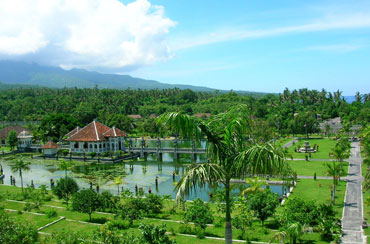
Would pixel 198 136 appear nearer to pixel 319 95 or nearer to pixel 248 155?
pixel 248 155

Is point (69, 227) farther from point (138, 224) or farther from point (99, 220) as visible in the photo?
point (138, 224)

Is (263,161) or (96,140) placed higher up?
(263,161)

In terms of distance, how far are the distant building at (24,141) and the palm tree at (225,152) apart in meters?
57.9

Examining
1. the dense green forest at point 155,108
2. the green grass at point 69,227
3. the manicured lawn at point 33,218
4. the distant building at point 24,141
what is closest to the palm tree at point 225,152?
the green grass at point 69,227

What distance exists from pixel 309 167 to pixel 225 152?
98.2 feet

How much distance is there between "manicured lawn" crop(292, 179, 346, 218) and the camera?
22.5m

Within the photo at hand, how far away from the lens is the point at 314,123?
215 ft

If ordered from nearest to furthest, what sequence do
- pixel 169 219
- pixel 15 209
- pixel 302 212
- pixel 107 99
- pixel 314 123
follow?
1. pixel 302 212
2. pixel 169 219
3. pixel 15 209
4. pixel 314 123
5. pixel 107 99

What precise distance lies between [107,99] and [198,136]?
9949 centimetres

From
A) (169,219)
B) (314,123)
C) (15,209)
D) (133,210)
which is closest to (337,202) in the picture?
(169,219)

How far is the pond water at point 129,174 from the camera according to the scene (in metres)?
30.1

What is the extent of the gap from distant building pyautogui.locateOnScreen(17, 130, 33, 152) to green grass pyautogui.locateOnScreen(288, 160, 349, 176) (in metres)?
44.9

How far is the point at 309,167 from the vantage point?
115ft

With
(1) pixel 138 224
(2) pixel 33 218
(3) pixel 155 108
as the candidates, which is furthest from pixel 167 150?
(3) pixel 155 108
